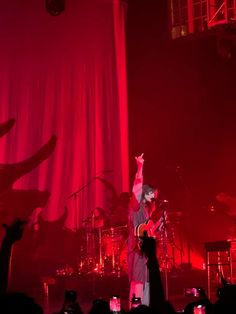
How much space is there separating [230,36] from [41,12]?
148 inches

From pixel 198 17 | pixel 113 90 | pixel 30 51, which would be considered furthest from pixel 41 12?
pixel 198 17

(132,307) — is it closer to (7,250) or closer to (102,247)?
(7,250)

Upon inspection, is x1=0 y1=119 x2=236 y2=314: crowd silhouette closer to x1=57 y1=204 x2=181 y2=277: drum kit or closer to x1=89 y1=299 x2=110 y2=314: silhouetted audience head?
x1=89 y1=299 x2=110 y2=314: silhouetted audience head

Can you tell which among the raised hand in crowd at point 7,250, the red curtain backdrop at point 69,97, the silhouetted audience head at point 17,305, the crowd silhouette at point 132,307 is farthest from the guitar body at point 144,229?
the red curtain backdrop at point 69,97

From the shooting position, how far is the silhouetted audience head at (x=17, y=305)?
104 inches

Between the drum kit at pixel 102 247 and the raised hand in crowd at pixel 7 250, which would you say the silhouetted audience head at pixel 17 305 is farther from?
the drum kit at pixel 102 247

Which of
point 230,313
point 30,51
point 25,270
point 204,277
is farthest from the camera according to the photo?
point 30,51

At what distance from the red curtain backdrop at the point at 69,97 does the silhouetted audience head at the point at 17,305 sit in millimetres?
9068

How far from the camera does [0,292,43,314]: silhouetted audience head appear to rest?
8.70 feet

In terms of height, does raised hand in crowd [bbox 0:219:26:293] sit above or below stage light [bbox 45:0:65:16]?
below

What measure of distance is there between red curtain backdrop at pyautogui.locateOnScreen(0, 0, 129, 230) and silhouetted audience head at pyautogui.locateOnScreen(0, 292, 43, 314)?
9.07 m

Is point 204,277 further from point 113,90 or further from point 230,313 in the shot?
point 230,313

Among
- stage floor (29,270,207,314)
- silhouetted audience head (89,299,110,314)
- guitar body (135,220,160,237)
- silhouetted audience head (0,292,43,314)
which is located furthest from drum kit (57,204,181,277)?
silhouetted audience head (0,292,43,314)

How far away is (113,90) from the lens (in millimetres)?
13438
